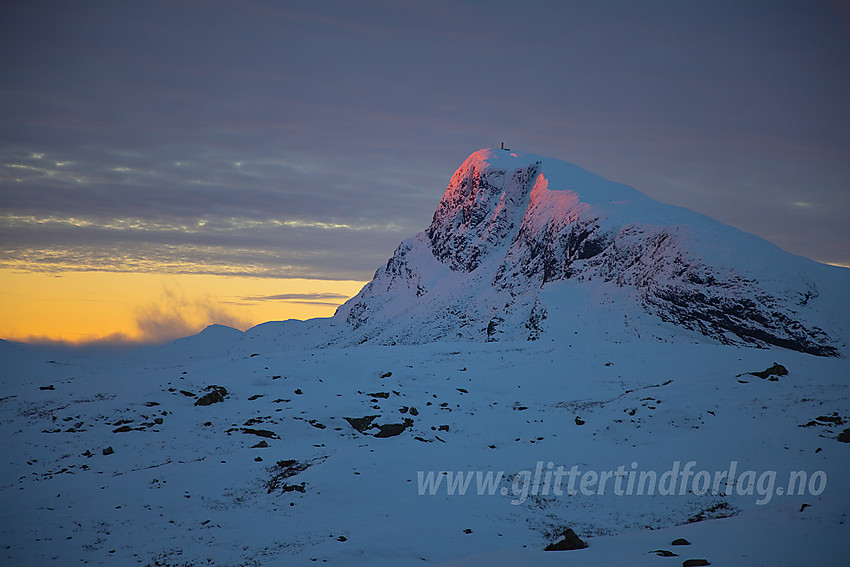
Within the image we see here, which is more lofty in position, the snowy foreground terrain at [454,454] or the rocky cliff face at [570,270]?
the rocky cliff face at [570,270]

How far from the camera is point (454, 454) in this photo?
24922 mm

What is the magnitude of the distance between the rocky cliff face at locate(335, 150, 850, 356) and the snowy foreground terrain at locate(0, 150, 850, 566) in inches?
36.1

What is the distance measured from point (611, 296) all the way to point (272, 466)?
59425mm

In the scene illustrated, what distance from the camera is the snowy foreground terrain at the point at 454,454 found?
616 inches

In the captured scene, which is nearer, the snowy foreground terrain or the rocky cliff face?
the snowy foreground terrain

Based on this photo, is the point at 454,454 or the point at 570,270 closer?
the point at 454,454

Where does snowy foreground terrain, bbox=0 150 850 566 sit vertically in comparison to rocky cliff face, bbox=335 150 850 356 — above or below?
below

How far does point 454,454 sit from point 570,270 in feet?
220

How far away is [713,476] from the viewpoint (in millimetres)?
20766

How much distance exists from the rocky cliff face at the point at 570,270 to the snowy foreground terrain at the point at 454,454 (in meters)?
0.92

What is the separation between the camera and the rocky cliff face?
184 ft

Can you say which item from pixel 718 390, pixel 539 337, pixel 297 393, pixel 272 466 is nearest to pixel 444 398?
pixel 297 393

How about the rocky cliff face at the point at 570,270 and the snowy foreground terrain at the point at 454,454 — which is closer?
the snowy foreground terrain at the point at 454,454

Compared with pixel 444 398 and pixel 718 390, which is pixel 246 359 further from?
pixel 718 390
